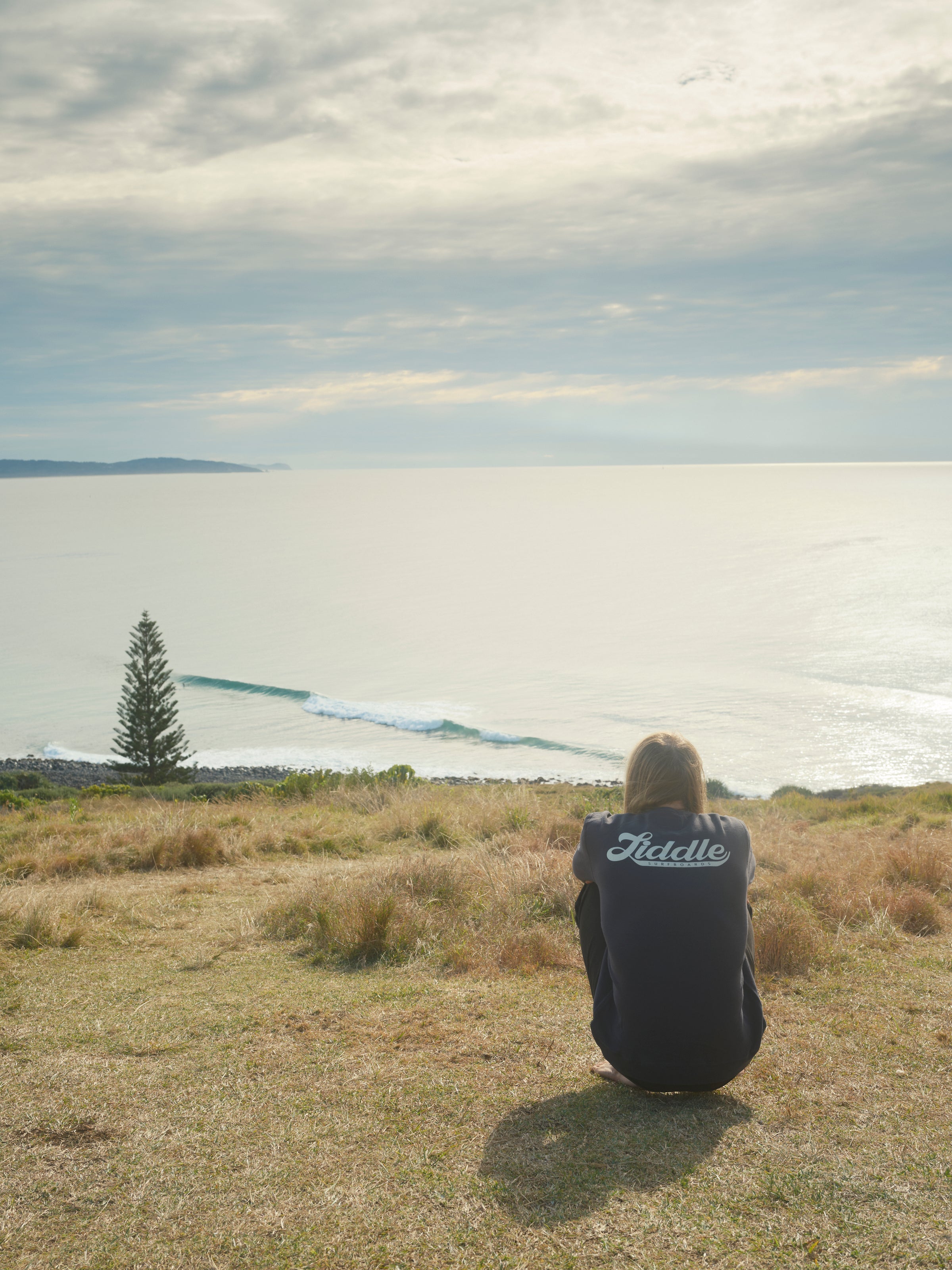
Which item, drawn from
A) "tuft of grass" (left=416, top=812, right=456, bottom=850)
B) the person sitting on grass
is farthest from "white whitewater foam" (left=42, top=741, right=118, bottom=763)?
the person sitting on grass

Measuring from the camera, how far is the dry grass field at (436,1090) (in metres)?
2.93

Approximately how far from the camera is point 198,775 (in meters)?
38.2

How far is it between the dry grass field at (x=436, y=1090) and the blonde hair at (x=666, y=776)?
50.7 inches

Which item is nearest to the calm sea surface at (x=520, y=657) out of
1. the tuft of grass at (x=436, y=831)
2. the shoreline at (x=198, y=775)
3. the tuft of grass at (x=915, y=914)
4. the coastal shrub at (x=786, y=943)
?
the shoreline at (x=198, y=775)

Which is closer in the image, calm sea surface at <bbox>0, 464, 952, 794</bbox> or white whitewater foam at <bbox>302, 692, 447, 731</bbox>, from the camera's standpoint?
calm sea surface at <bbox>0, 464, 952, 794</bbox>

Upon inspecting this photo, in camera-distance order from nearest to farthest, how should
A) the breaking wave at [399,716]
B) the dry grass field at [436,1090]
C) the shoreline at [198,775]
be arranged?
the dry grass field at [436,1090] < the shoreline at [198,775] < the breaking wave at [399,716]

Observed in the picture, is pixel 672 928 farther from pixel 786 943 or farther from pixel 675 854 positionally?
pixel 786 943

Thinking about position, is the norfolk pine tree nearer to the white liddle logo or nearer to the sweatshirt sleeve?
the sweatshirt sleeve

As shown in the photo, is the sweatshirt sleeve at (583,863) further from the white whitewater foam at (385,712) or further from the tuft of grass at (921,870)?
the white whitewater foam at (385,712)

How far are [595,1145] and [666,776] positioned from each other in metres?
1.44

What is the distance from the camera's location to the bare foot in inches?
154

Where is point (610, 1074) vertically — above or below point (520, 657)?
above

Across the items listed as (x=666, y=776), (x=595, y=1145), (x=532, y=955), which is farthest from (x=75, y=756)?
(x=666, y=776)

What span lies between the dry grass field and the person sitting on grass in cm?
29
